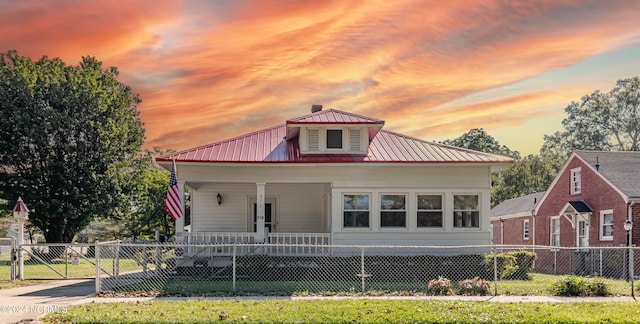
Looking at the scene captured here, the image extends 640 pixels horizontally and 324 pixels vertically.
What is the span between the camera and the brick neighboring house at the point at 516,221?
1442 inches

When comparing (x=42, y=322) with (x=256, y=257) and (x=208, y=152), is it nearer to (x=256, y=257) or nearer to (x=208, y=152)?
(x=256, y=257)

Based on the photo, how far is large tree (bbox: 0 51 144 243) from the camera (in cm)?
3325

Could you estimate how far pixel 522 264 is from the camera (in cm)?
2189

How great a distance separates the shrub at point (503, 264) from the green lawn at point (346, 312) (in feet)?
21.4

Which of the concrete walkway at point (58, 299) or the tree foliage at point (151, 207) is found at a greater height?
the tree foliage at point (151, 207)

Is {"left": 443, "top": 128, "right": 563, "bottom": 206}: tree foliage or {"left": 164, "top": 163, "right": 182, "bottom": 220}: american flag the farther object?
{"left": 443, "top": 128, "right": 563, "bottom": 206}: tree foliage

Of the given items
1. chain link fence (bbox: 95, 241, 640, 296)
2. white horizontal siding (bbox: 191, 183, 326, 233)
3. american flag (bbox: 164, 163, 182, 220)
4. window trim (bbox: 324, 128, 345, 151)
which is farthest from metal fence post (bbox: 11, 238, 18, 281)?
window trim (bbox: 324, 128, 345, 151)

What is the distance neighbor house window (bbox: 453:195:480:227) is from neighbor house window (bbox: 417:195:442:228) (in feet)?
1.83

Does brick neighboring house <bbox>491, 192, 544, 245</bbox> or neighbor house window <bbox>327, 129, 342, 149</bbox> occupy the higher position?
neighbor house window <bbox>327, 129, 342, 149</bbox>

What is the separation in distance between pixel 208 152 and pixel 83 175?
15083 millimetres

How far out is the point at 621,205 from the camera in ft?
84.6

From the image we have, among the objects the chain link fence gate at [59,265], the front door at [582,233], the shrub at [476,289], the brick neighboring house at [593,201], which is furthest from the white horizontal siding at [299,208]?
the front door at [582,233]

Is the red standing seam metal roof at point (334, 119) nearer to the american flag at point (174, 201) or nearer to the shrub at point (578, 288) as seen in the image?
the american flag at point (174, 201)

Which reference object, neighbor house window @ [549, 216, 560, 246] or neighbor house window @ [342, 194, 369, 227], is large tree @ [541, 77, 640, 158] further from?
neighbor house window @ [342, 194, 369, 227]
